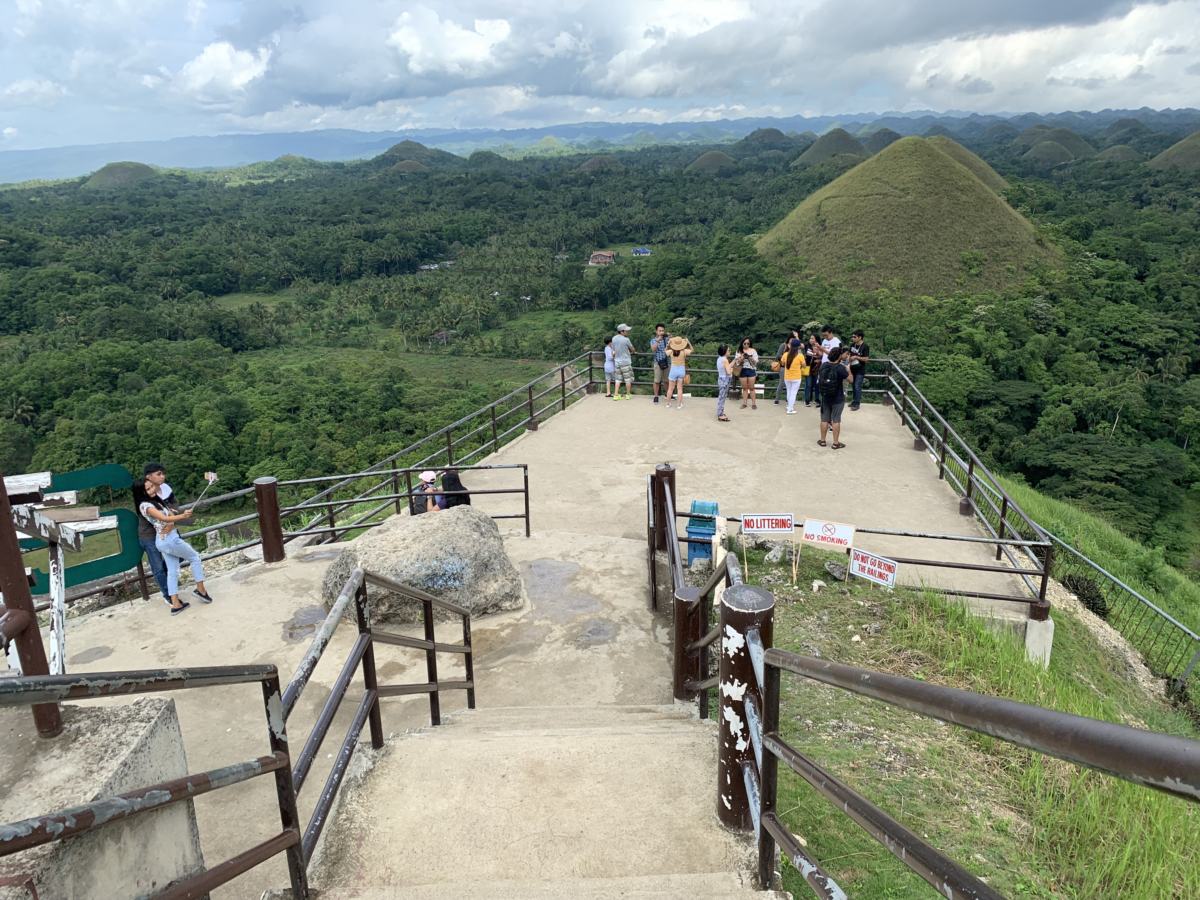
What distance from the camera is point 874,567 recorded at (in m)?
6.46

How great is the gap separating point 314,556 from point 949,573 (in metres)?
6.77

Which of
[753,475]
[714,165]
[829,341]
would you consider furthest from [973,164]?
[714,165]

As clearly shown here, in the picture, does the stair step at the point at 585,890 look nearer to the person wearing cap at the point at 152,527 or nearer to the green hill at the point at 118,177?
the person wearing cap at the point at 152,527

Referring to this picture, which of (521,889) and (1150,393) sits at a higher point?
(521,889)

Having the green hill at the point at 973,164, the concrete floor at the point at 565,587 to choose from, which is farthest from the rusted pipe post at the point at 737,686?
the green hill at the point at 973,164

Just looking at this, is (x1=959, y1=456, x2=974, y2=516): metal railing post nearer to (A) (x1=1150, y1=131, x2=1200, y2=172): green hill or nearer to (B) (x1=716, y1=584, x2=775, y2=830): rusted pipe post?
(B) (x1=716, y1=584, x2=775, y2=830): rusted pipe post

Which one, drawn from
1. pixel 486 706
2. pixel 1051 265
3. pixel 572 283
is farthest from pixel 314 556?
pixel 572 283

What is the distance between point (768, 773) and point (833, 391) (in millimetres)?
9397

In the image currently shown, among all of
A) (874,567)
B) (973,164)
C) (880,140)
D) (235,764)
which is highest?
(880,140)

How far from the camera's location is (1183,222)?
64.4 metres

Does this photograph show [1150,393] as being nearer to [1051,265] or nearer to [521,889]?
[1051,265]

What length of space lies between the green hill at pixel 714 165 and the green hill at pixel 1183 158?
68861 millimetres

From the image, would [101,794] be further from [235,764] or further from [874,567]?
[874,567]

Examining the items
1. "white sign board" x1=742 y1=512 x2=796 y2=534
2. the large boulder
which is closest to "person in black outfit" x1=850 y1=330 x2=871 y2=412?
"white sign board" x1=742 y1=512 x2=796 y2=534
